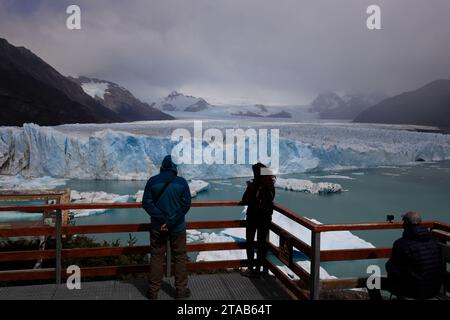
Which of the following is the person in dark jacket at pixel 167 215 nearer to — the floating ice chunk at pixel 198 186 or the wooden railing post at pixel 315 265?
the wooden railing post at pixel 315 265

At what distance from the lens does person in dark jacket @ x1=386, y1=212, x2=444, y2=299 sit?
2389 millimetres

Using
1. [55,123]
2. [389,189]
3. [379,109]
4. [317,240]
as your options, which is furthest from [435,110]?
[317,240]

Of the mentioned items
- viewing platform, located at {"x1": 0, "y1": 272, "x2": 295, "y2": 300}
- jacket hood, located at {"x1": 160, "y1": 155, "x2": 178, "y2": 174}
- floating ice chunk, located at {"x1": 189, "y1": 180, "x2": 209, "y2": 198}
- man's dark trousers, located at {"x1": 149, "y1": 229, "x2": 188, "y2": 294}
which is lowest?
floating ice chunk, located at {"x1": 189, "y1": 180, "x2": 209, "y2": 198}

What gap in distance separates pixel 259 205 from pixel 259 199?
0.17 ft

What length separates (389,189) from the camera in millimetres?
22703

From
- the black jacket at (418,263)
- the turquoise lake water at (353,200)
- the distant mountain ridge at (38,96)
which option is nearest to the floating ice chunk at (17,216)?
the turquoise lake water at (353,200)

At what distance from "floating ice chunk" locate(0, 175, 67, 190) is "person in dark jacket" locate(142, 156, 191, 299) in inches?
754

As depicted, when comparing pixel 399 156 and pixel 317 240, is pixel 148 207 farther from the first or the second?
pixel 399 156

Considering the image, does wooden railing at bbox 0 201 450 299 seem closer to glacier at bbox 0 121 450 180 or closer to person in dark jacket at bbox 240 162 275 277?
person in dark jacket at bbox 240 162 275 277

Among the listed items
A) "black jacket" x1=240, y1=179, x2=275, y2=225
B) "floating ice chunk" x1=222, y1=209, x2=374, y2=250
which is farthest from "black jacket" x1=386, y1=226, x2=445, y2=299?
"floating ice chunk" x1=222, y1=209, x2=374, y2=250

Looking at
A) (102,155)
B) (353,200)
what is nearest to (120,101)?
(102,155)

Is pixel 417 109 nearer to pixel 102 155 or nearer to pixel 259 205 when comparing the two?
pixel 102 155

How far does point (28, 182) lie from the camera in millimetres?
21250

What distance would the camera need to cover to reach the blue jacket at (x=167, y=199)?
2.91 m
